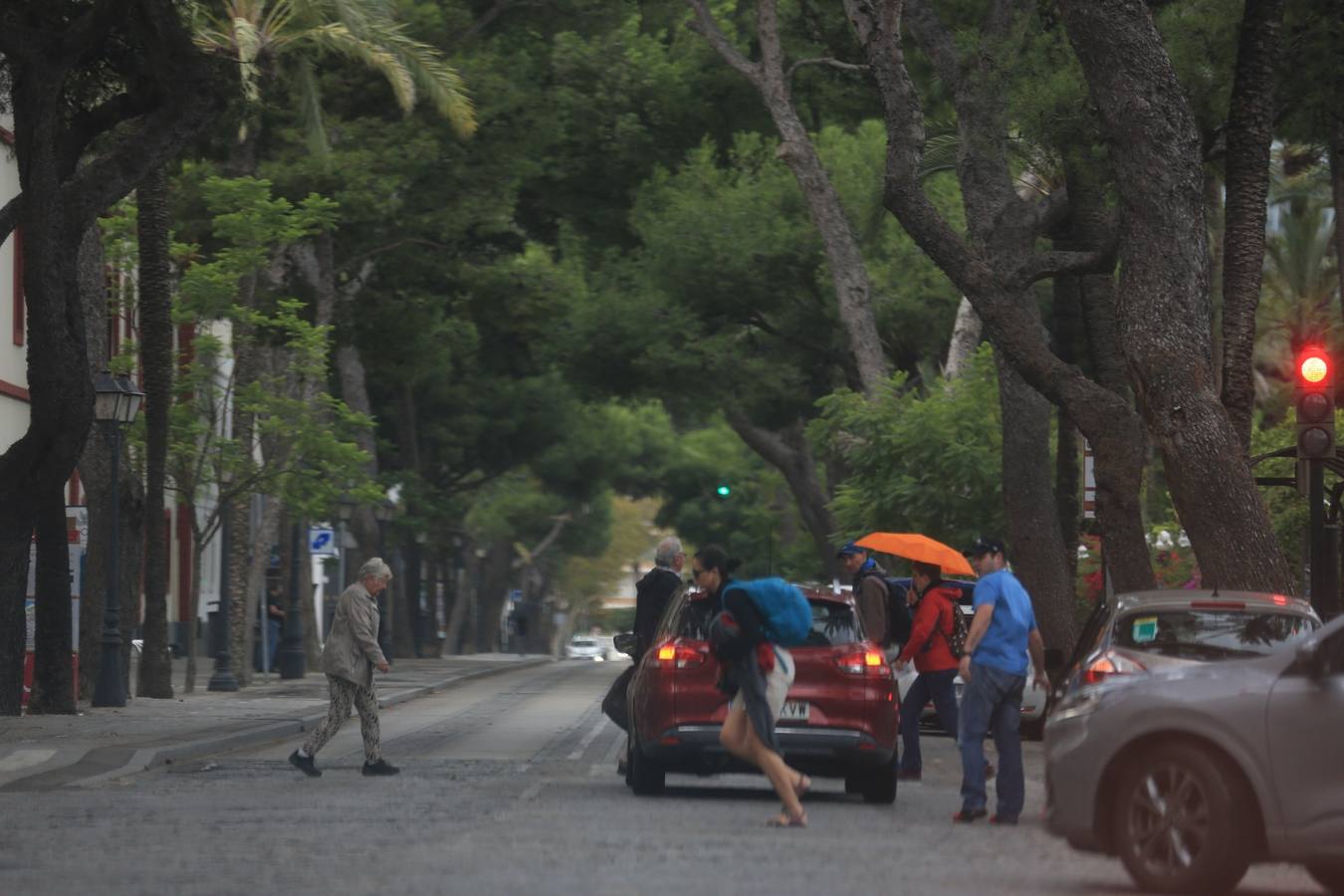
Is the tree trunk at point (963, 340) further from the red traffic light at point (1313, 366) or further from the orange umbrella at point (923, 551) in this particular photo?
the red traffic light at point (1313, 366)

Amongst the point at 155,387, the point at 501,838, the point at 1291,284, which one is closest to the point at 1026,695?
the point at 501,838

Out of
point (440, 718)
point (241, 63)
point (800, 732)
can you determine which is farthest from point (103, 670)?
point (800, 732)

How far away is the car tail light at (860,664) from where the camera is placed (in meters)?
16.5

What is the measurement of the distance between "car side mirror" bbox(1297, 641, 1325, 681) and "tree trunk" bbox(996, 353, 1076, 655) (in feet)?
57.3

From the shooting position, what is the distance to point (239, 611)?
3688 cm

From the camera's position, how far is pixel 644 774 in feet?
54.6

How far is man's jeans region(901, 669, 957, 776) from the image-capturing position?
17.8m

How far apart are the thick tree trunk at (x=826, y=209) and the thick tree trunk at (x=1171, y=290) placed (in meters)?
15.4

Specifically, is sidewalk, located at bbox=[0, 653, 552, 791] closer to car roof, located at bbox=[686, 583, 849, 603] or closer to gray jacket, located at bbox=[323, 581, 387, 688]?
gray jacket, located at bbox=[323, 581, 387, 688]

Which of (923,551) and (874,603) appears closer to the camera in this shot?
(874,603)

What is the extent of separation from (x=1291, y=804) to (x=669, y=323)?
37.3 meters

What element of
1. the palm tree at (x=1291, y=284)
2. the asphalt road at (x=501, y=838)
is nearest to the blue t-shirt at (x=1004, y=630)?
the asphalt road at (x=501, y=838)

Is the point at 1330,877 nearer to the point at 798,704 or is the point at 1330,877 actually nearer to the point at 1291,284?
the point at 798,704

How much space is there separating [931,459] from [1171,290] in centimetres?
1403
